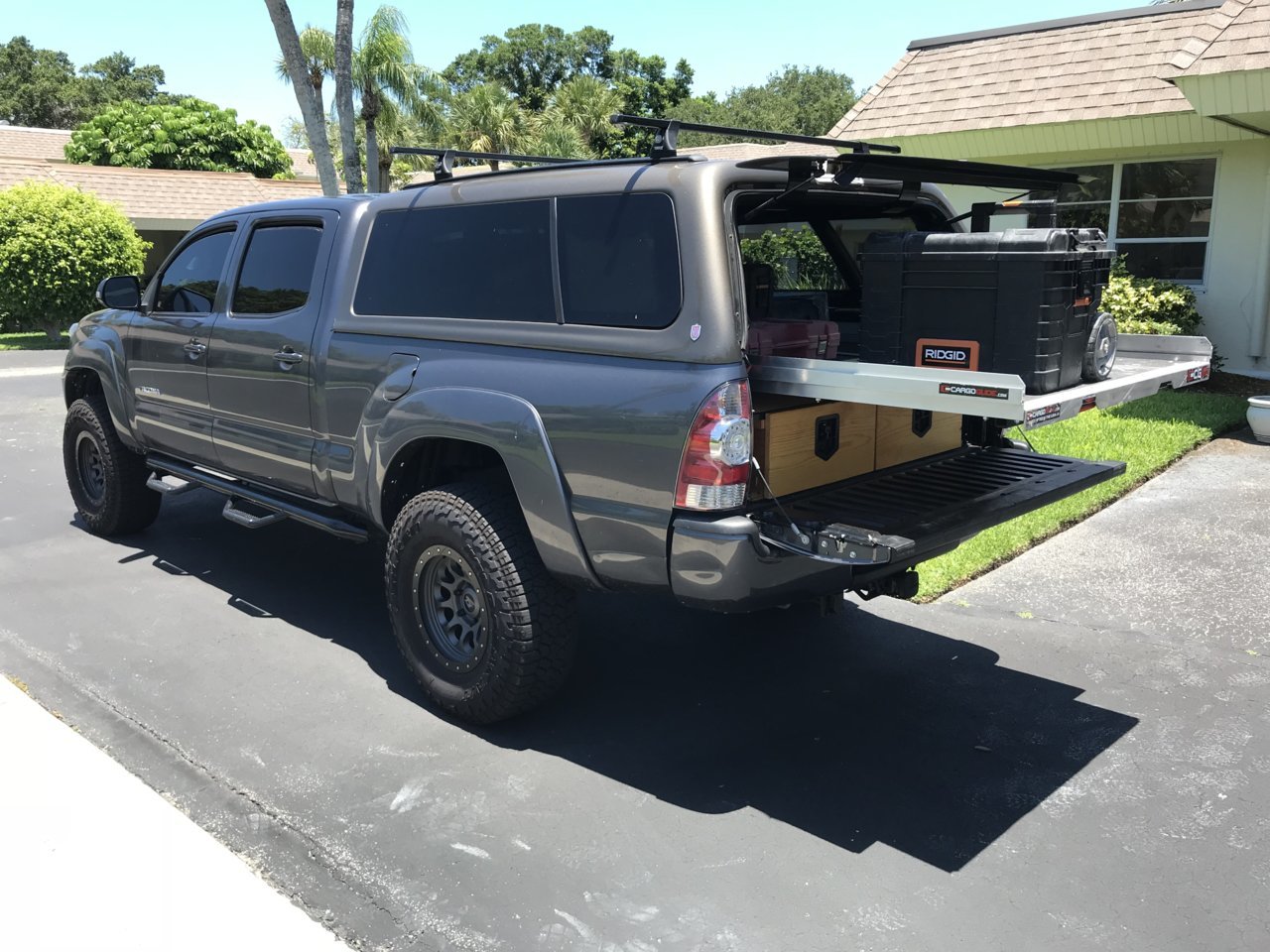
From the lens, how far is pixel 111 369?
21.3 feet

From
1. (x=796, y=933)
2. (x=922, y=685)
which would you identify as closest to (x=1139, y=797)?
(x=922, y=685)

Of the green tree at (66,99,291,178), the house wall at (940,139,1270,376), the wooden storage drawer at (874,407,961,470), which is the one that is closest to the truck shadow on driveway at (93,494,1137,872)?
the wooden storage drawer at (874,407,961,470)

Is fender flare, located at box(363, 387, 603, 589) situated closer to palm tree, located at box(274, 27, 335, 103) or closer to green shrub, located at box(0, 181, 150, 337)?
green shrub, located at box(0, 181, 150, 337)

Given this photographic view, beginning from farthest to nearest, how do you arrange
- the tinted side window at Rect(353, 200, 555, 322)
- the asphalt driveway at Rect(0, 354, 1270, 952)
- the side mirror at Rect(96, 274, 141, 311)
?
the side mirror at Rect(96, 274, 141, 311)
the tinted side window at Rect(353, 200, 555, 322)
the asphalt driveway at Rect(0, 354, 1270, 952)

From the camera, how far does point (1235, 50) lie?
9.40 m

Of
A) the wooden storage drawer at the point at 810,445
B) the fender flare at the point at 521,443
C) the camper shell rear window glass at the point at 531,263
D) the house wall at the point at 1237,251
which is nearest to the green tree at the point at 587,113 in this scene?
the house wall at the point at 1237,251

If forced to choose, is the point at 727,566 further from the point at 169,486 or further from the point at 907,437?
the point at 169,486

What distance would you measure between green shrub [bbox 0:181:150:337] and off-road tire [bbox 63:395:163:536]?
630 inches

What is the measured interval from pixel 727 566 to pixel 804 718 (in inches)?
49.6

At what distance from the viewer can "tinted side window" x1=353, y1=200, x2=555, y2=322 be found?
4.13 m

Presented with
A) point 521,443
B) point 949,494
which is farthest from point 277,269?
point 949,494

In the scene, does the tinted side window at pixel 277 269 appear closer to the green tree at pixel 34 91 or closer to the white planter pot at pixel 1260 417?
the white planter pot at pixel 1260 417

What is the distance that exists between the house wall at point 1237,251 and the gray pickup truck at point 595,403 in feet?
25.0

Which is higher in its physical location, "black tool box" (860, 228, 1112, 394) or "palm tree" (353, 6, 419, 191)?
"palm tree" (353, 6, 419, 191)
